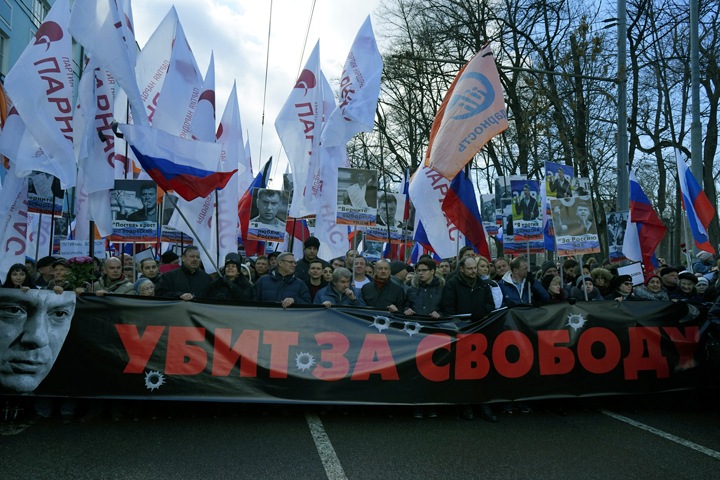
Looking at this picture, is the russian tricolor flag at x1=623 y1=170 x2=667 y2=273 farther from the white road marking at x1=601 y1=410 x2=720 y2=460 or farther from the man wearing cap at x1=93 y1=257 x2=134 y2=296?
the man wearing cap at x1=93 y1=257 x2=134 y2=296

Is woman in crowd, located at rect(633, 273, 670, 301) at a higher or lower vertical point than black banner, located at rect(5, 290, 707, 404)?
higher

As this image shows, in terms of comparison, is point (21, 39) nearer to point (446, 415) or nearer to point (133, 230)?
point (133, 230)

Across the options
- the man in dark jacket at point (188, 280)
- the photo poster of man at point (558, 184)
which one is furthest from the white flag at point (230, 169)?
the photo poster of man at point (558, 184)

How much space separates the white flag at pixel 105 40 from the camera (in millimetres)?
8047

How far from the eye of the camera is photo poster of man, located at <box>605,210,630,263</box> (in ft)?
43.8

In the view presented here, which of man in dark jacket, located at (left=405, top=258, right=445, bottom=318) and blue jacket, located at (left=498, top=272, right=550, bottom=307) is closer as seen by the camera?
man in dark jacket, located at (left=405, top=258, right=445, bottom=318)

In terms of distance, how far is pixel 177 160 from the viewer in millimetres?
7738

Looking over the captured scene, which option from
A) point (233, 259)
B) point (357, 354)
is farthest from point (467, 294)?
point (233, 259)

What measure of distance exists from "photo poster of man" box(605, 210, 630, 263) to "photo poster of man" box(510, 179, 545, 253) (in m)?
1.74

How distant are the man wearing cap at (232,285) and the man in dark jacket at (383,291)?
1.39 meters

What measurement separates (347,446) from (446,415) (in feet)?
5.20

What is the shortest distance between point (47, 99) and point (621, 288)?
768 centimetres

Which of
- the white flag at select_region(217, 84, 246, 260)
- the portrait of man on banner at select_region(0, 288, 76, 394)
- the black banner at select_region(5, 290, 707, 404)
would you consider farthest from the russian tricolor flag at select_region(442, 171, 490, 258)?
the portrait of man on banner at select_region(0, 288, 76, 394)

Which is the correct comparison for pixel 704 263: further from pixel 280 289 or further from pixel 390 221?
pixel 280 289
